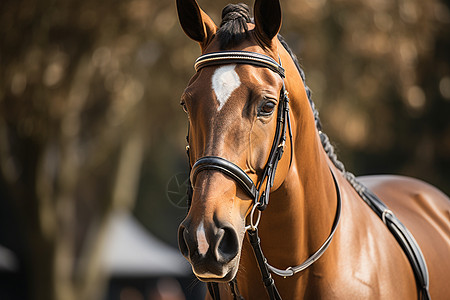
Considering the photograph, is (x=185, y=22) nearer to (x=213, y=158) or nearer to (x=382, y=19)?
(x=213, y=158)

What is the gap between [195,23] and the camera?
278 centimetres

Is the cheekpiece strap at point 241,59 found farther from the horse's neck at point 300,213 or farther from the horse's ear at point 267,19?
the horse's neck at point 300,213

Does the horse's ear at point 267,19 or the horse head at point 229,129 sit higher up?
the horse's ear at point 267,19

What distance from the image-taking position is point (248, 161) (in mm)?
2459

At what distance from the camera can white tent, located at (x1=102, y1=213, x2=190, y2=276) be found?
12.6m

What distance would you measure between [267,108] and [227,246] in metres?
0.59

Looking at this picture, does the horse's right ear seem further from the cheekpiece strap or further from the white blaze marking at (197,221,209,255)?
the white blaze marking at (197,221,209,255)

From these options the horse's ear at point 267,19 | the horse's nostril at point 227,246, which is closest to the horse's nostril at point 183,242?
the horse's nostril at point 227,246

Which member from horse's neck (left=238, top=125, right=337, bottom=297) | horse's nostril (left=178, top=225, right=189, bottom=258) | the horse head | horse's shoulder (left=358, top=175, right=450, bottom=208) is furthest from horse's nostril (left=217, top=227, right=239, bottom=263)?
horse's shoulder (left=358, top=175, right=450, bottom=208)

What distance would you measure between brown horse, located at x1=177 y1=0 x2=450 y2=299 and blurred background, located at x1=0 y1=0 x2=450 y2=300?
14.9ft

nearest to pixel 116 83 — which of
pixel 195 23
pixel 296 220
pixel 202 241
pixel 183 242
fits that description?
pixel 195 23

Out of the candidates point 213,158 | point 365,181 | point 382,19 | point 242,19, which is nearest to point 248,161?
point 213,158

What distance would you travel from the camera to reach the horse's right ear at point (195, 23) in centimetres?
274

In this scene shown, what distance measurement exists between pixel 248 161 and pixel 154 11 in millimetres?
6617
